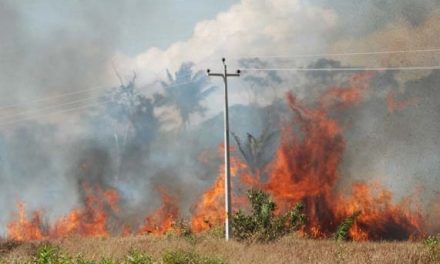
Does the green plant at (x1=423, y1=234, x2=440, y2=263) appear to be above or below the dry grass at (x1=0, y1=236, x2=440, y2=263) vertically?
above

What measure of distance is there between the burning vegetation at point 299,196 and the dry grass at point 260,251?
603 cm

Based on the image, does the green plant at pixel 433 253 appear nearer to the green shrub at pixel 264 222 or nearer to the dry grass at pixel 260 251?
the dry grass at pixel 260 251

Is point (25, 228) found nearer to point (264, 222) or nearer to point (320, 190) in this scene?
point (320, 190)

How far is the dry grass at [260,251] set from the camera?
606 inches

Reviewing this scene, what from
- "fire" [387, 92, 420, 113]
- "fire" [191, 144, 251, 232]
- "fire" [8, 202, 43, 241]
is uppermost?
"fire" [387, 92, 420, 113]

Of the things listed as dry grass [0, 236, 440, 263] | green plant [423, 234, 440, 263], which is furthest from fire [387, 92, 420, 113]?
green plant [423, 234, 440, 263]

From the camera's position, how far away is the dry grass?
1539 cm

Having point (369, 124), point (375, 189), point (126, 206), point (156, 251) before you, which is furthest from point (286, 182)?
point (156, 251)

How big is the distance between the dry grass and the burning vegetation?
6025 millimetres

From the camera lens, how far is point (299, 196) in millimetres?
30891

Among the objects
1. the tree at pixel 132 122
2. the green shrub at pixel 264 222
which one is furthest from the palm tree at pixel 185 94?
the green shrub at pixel 264 222

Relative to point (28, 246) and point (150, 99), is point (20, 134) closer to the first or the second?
point (150, 99)

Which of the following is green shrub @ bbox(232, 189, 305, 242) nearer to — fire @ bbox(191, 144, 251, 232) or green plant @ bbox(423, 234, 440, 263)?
green plant @ bbox(423, 234, 440, 263)

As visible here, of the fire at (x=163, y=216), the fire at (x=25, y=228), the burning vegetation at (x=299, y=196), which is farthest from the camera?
the fire at (x=25, y=228)
